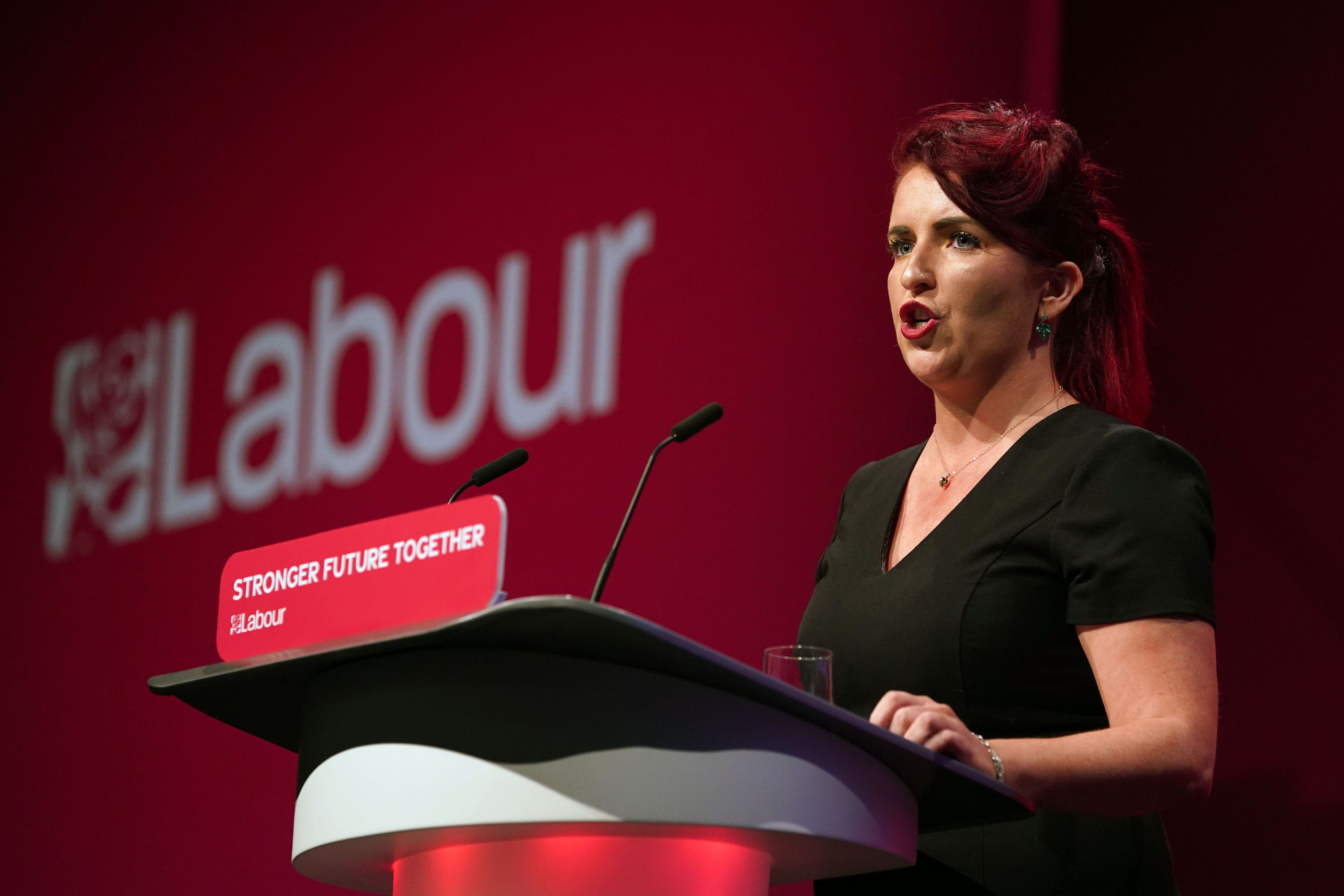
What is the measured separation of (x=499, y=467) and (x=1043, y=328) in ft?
2.52

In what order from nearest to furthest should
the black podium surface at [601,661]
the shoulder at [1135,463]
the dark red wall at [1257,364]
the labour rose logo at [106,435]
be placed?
the black podium surface at [601,661], the shoulder at [1135,463], the dark red wall at [1257,364], the labour rose logo at [106,435]

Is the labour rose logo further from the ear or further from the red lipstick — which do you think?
the ear

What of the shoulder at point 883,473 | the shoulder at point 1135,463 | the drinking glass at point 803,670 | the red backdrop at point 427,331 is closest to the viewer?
the drinking glass at point 803,670

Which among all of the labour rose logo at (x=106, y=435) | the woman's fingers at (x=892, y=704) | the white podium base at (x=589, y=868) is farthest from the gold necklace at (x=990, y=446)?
the labour rose logo at (x=106, y=435)

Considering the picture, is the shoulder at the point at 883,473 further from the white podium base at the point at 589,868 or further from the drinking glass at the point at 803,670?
the white podium base at the point at 589,868

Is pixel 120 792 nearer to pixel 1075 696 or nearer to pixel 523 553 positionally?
pixel 523 553

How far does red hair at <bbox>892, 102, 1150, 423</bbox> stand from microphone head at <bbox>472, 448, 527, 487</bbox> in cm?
68

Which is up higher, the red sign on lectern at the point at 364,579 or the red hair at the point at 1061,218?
the red hair at the point at 1061,218

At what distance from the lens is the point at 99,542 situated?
3645mm

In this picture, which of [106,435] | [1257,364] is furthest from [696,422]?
[106,435]

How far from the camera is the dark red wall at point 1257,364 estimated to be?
241cm

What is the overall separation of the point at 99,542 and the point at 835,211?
2.11 meters

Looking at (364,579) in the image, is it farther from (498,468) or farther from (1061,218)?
(1061,218)

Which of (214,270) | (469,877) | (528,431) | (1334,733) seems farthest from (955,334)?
(214,270)
